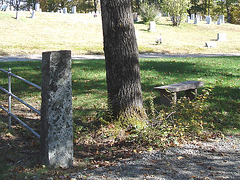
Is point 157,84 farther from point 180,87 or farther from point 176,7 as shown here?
point 176,7

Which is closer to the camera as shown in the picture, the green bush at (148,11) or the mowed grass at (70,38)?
the mowed grass at (70,38)

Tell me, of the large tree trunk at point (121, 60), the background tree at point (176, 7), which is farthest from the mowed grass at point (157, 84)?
the background tree at point (176, 7)

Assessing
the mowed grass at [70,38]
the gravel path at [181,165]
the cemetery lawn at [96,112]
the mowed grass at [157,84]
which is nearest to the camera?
the gravel path at [181,165]

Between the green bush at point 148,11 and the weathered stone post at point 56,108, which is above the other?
the green bush at point 148,11

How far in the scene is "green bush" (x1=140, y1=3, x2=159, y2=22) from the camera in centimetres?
3475

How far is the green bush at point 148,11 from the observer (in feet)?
114

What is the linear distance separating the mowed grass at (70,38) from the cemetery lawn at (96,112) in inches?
305

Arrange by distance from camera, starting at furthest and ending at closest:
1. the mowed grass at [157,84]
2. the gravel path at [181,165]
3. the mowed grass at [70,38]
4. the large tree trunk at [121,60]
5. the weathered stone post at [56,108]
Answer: the mowed grass at [70,38]
the mowed grass at [157,84]
the large tree trunk at [121,60]
the weathered stone post at [56,108]
the gravel path at [181,165]

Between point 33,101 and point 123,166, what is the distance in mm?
4136

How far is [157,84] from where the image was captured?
28.9 ft

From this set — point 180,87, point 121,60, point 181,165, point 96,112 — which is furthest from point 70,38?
point 181,165

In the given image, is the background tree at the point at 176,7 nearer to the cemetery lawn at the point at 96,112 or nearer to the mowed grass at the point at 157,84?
the mowed grass at the point at 157,84

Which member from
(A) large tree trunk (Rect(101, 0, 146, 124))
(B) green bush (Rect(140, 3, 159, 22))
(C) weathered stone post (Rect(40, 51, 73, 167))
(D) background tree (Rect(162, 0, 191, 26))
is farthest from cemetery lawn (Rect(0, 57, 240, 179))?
(B) green bush (Rect(140, 3, 159, 22))

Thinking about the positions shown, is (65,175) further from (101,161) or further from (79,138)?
(79,138)
